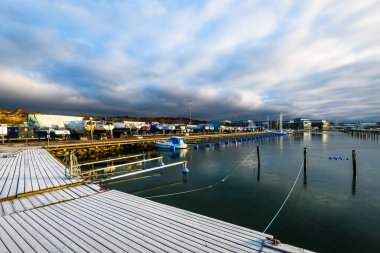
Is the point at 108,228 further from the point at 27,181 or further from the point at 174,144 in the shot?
the point at 174,144

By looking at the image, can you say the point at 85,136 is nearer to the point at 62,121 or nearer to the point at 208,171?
the point at 62,121

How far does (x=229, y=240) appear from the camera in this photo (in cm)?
542

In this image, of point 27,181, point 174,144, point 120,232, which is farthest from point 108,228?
point 174,144

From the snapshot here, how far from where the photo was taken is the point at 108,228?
604cm

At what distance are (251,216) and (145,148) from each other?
1441 inches

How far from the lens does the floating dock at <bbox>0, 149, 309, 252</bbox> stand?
5.08 m

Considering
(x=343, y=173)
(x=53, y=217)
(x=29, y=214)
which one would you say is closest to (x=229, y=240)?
(x=53, y=217)

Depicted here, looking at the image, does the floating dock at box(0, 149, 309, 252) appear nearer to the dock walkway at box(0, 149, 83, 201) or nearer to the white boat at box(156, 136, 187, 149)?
the dock walkway at box(0, 149, 83, 201)

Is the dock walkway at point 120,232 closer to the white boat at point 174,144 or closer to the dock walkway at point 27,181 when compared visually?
the dock walkway at point 27,181

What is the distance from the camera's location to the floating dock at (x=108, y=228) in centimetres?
508

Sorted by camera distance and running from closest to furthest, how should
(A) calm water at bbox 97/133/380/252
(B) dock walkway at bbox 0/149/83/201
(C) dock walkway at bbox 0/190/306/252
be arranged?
1. (C) dock walkway at bbox 0/190/306/252
2. (B) dock walkway at bbox 0/149/83/201
3. (A) calm water at bbox 97/133/380/252

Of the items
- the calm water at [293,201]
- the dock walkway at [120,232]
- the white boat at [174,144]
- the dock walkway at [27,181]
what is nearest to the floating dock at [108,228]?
the dock walkway at [120,232]

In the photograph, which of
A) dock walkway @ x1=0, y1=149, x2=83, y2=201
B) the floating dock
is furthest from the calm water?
dock walkway @ x1=0, y1=149, x2=83, y2=201

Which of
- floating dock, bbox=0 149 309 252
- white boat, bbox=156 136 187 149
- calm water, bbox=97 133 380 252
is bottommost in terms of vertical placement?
calm water, bbox=97 133 380 252
